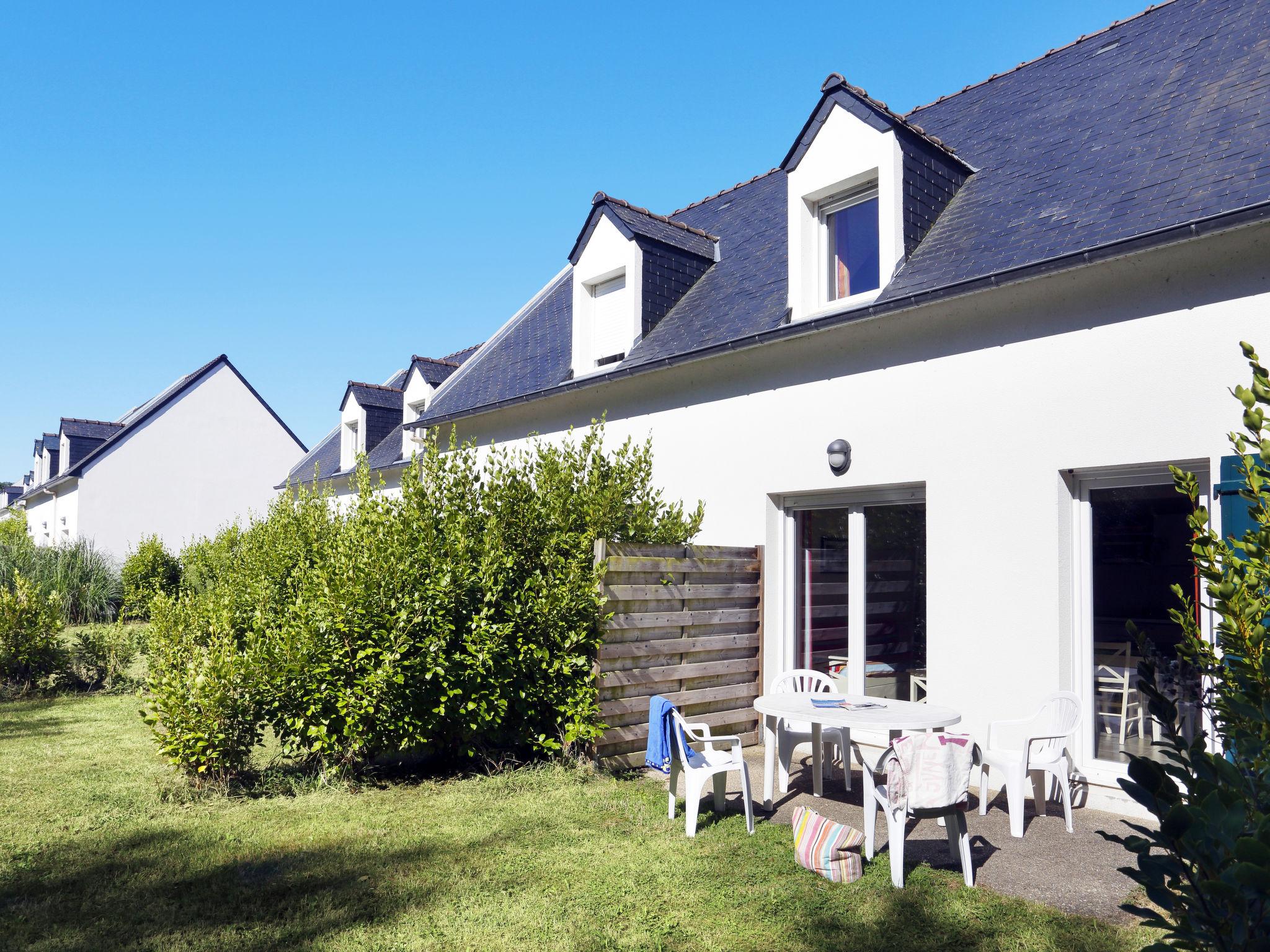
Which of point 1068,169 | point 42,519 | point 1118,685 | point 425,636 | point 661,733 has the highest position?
point 1068,169

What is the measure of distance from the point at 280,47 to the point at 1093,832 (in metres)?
11.0

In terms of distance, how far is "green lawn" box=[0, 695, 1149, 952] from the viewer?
4332mm

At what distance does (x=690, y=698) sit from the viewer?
28.0 feet

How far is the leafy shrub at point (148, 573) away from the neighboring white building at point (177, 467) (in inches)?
142

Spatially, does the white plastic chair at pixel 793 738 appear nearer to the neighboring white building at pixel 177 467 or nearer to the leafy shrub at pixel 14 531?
the leafy shrub at pixel 14 531

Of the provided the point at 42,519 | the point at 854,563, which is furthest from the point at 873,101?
the point at 42,519

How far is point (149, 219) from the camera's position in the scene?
13.4m

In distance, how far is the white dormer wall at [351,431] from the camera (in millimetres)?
22688

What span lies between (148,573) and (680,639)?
20062 mm

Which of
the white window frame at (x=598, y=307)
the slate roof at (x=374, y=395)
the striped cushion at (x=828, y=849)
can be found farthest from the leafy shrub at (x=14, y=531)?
the striped cushion at (x=828, y=849)

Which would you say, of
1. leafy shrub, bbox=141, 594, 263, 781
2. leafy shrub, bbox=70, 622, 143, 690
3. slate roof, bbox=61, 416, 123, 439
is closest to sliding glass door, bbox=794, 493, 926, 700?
leafy shrub, bbox=141, 594, 263, 781

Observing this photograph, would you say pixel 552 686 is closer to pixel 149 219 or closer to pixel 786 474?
pixel 786 474

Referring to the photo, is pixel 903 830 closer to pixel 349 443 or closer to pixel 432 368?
pixel 432 368

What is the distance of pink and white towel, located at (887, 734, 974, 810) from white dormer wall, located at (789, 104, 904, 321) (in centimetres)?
501
